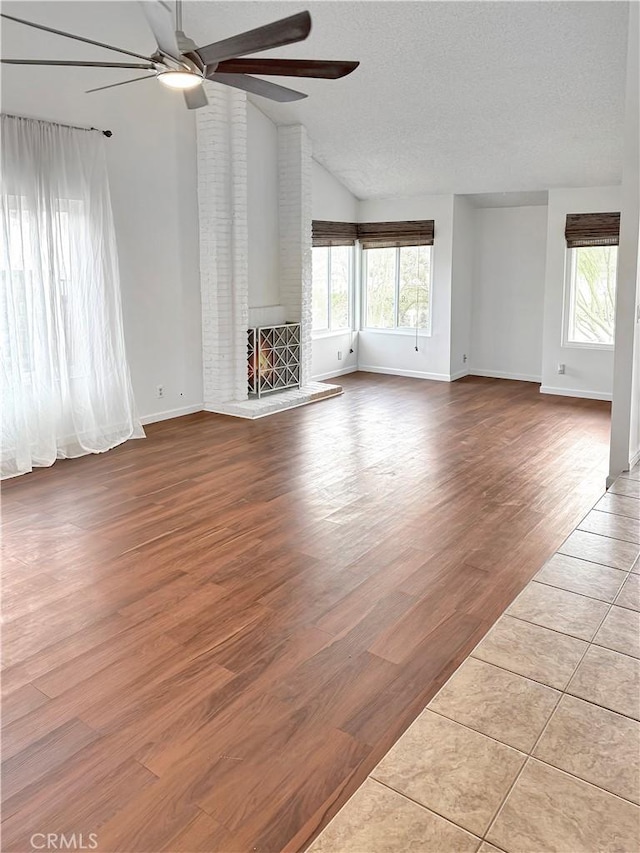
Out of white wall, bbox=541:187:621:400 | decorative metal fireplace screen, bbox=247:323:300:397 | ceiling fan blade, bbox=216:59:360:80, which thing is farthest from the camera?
white wall, bbox=541:187:621:400

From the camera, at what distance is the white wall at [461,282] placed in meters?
8.63

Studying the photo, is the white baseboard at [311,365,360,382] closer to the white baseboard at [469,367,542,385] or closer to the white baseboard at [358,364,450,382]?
the white baseboard at [358,364,450,382]

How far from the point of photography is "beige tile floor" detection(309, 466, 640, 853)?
180 centimetres

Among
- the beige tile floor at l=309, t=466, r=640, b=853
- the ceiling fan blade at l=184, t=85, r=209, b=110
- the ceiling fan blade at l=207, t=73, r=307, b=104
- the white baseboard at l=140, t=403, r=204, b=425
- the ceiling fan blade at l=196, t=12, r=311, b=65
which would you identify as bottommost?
the beige tile floor at l=309, t=466, r=640, b=853

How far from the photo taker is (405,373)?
936 centimetres

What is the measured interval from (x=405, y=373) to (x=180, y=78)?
252 inches

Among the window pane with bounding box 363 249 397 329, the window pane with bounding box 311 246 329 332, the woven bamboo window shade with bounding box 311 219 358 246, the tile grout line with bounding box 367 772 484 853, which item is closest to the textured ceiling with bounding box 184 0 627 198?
the woven bamboo window shade with bounding box 311 219 358 246

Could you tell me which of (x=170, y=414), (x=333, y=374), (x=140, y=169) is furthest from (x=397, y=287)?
(x=140, y=169)

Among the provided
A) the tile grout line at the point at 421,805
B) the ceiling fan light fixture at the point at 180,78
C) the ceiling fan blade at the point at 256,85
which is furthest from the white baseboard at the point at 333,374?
the tile grout line at the point at 421,805

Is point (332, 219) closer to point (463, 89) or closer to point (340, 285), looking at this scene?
point (340, 285)

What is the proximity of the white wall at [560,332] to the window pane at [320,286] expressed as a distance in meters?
2.76

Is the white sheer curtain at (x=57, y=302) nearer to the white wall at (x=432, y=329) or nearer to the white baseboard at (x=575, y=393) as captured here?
the white wall at (x=432, y=329)

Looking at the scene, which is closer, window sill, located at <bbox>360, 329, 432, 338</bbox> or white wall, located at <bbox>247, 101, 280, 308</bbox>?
white wall, located at <bbox>247, 101, 280, 308</bbox>

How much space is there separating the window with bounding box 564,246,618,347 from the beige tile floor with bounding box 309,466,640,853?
548 centimetres
